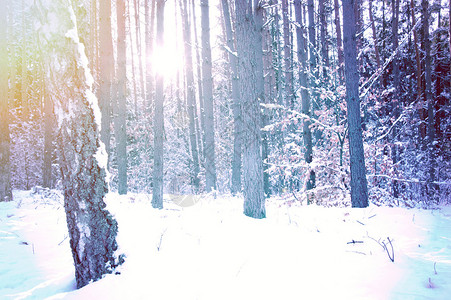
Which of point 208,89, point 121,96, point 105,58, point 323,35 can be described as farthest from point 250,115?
point 323,35

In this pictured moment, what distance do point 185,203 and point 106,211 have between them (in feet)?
25.8

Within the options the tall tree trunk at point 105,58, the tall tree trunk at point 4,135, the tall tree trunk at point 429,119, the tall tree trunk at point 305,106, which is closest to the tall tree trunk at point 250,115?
the tall tree trunk at point 305,106

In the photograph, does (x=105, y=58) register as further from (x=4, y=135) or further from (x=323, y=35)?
(x=323, y=35)

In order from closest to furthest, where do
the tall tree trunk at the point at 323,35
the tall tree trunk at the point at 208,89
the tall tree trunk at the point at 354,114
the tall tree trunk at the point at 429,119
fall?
1. the tall tree trunk at the point at 354,114
2. the tall tree trunk at the point at 323,35
3. the tall tree trunk at the point at 429,119
4. the tall tree trunk at the point at 208,89

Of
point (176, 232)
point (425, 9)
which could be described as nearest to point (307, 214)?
point (176, 232)

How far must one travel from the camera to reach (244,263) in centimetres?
260

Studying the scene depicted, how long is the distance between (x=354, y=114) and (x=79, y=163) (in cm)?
604

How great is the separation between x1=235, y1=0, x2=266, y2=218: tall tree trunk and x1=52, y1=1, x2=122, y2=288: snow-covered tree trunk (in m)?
3.00

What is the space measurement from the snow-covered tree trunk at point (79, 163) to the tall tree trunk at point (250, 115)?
3005mm

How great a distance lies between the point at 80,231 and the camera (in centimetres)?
226

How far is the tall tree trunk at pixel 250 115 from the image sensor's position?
4.89m

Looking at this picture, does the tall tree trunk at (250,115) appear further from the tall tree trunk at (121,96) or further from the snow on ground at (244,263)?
the tall tree trunk at (121,96)

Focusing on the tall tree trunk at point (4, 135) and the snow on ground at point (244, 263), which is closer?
the snow on ground at point (244, 263)

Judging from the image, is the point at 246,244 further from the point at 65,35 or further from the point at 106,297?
the point at 65,35
